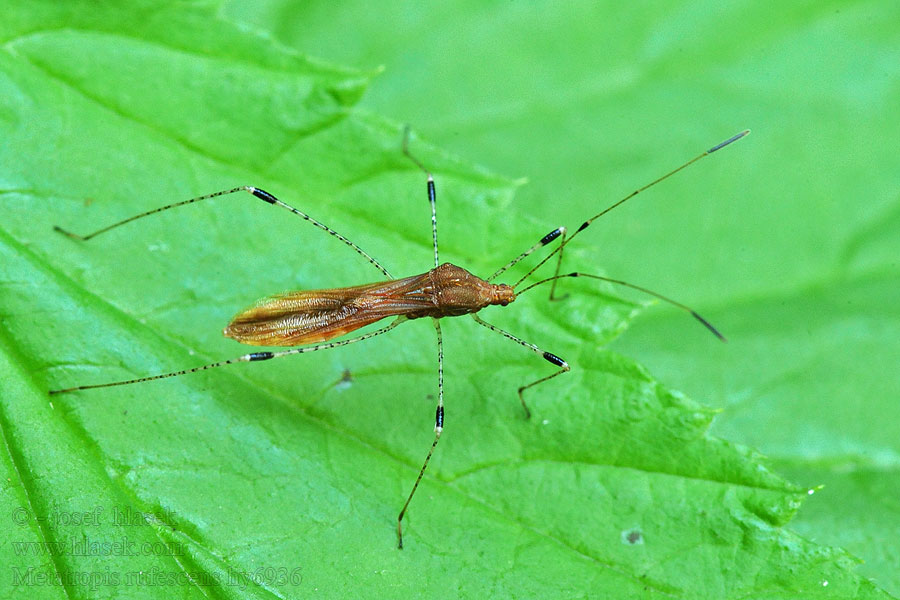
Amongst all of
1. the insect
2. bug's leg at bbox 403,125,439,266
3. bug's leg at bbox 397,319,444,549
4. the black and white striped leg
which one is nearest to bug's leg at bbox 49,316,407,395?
the insect

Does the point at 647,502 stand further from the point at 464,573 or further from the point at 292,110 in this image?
the point at 292,110

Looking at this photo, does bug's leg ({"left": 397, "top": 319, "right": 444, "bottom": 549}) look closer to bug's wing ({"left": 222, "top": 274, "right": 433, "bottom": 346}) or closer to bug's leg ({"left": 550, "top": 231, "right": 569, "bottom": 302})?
bug's wing ({"left": 222, "top": 274, "right": 433, "bottom": 346})

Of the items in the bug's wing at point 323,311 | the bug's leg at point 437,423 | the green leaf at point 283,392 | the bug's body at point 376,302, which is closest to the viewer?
the green leaf at point 283,392

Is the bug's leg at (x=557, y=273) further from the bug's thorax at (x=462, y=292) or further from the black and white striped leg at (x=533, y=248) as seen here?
the bug's thorax at (x=462, y=292)

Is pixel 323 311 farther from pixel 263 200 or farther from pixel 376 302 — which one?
pixel 263 200

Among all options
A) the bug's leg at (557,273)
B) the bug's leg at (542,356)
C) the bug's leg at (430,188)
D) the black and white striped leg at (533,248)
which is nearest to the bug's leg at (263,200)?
the bug's leg at (430,188)

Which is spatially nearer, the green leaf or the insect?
the green leaf

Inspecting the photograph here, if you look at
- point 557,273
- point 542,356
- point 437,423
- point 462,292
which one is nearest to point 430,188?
point 462,292

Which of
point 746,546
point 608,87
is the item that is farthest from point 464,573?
point 608,87
